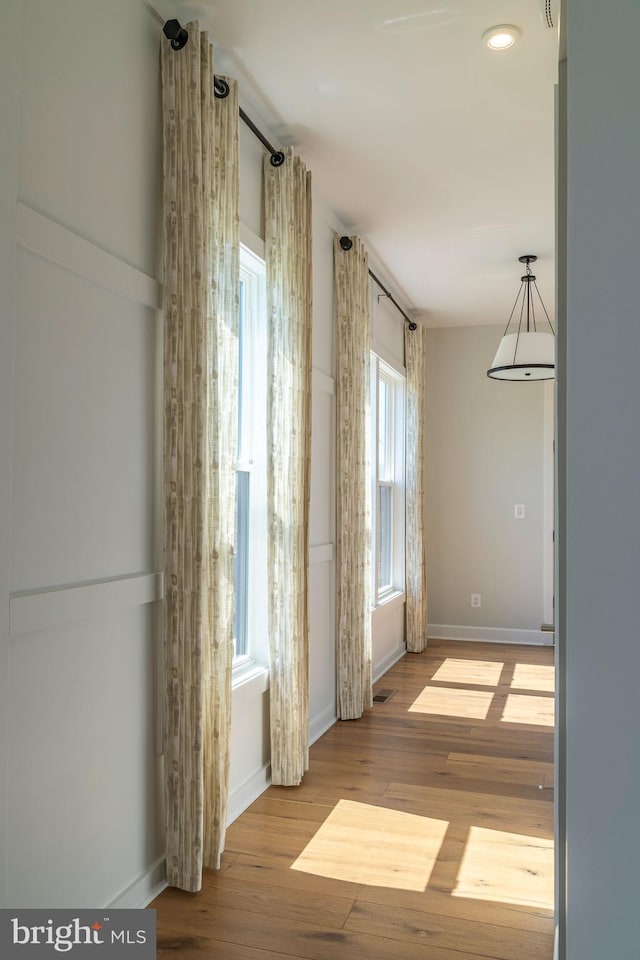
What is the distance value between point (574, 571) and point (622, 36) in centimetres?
39

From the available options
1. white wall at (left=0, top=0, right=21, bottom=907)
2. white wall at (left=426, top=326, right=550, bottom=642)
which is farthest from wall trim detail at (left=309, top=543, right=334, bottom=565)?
white wall at (left=426, top=326, right=550, bottom=642)

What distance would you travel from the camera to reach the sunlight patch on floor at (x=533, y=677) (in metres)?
4.92

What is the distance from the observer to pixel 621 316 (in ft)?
1.70

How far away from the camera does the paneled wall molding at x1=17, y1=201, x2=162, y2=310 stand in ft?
5.41

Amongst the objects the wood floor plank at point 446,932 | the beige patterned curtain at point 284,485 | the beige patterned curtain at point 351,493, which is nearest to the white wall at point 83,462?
the wood floor plank at point 446,932

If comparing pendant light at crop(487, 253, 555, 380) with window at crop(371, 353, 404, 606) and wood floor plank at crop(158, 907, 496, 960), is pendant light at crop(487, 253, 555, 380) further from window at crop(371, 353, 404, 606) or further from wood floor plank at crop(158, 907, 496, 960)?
wood floor plank at crop(158, 907, 496, 960)

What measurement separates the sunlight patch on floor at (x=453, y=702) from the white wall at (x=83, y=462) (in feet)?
8.06

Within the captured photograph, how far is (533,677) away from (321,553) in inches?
88.2

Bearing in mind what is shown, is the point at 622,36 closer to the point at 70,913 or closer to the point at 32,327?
the point at 32,327

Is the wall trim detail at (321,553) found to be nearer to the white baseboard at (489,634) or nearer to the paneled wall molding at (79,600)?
the paneled wall molding at (79,600)

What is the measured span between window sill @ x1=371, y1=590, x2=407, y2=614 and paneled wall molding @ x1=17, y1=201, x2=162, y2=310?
11.1ft

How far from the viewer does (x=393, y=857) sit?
247cm

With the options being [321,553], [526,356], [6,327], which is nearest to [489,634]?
[526,356]

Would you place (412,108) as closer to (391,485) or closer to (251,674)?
(251,674)
